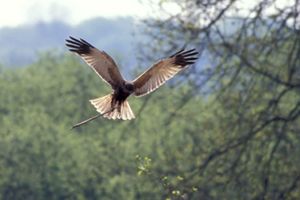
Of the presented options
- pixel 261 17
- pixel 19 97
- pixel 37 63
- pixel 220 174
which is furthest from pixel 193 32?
pixel 37 63

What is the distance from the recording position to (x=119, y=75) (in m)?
8.21

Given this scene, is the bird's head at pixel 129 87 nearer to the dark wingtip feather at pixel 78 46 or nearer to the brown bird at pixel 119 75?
the brown bird at pixel 119 75

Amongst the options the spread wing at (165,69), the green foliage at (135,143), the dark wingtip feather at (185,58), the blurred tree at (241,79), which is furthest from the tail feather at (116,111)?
the blurred tree at (241,79)

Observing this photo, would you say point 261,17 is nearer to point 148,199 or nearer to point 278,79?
point 278,79

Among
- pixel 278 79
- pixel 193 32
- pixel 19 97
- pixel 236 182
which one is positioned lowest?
pixel 236 182

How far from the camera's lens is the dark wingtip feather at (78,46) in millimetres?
8539

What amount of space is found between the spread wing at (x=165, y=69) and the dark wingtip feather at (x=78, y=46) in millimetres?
511

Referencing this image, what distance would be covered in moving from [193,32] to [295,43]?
1.84 m

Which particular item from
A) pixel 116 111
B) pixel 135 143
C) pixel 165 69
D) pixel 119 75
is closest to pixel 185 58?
pixel 165 69

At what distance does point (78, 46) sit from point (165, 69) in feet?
2.48

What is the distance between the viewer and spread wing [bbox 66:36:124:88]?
8.21 m

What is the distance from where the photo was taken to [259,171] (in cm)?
1802

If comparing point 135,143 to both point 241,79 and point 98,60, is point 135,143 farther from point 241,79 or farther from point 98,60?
point 98,60

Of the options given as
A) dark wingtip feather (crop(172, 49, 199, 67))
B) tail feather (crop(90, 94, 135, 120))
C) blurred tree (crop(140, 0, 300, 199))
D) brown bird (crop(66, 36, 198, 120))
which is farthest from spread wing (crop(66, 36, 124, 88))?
blurred tree (crop(140, 0, 300, 199))
